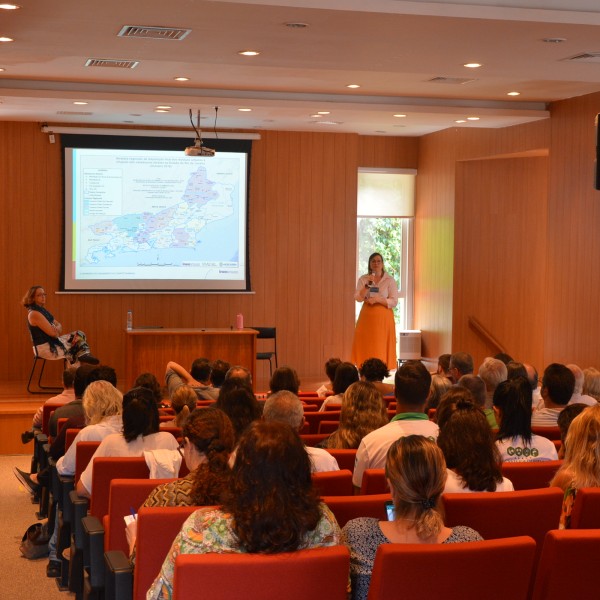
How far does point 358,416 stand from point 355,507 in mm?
1608

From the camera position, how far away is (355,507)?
294cm

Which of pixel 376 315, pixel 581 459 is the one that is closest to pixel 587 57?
pixel 581 459

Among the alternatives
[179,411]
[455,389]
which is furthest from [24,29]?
[455,389]

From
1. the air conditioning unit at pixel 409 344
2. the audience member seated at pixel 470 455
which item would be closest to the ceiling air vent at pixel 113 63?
→ the audience member seated at pixel 470 455

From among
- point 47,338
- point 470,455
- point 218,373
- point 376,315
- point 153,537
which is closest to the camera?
point 153,537

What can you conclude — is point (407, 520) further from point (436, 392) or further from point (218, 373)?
point (218, 373)

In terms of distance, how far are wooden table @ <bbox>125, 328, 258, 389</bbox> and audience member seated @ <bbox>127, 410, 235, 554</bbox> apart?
7.24 meters

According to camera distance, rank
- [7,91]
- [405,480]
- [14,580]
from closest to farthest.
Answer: [405,480], [14,580], [7,91]

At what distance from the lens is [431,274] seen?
13.0 m

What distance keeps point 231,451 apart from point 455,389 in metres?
1.68

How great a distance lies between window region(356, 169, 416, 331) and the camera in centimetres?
1314

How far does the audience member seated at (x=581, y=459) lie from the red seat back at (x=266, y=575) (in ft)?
4.36

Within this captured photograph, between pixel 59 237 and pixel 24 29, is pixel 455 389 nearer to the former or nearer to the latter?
pixel 24 29

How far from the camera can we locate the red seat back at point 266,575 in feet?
7.29
